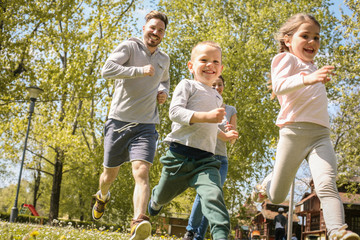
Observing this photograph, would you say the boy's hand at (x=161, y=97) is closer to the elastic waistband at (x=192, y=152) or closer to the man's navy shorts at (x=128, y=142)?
the man's navy shorts at (x=128, y=142)

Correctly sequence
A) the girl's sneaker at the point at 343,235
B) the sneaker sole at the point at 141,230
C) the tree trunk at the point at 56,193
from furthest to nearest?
1. the tree trunk at the point at 56,193
2. the sneaker sole at the point at 141,230
3. the girl's sneaker at the point at 343,235

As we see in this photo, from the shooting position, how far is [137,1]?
27859 millimetres

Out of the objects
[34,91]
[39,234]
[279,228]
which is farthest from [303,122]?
[279,228]

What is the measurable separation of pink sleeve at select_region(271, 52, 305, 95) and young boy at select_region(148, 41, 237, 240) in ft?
1.96

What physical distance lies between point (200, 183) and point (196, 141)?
43 centimetres

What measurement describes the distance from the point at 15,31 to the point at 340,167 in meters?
16.8

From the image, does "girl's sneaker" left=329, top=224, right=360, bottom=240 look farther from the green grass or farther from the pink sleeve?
the green grass

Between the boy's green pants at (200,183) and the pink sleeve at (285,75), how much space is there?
3.18ft

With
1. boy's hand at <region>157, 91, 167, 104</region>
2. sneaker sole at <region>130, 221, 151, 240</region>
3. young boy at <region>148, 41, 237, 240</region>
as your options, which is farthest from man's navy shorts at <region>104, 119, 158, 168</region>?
sneaker sole at <region>130, 221, 151, 240</region>

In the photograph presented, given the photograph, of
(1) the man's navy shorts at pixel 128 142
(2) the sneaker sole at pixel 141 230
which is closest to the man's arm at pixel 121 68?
(1) the man's navy shorts at pixel 128 142

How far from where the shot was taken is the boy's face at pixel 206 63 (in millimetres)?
4316

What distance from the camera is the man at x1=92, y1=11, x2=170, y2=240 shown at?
5.12 metres

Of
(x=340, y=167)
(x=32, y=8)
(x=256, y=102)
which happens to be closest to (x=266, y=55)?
(x=256, y=102)

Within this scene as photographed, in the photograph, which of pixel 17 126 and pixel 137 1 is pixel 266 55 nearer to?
pixel 137 1
